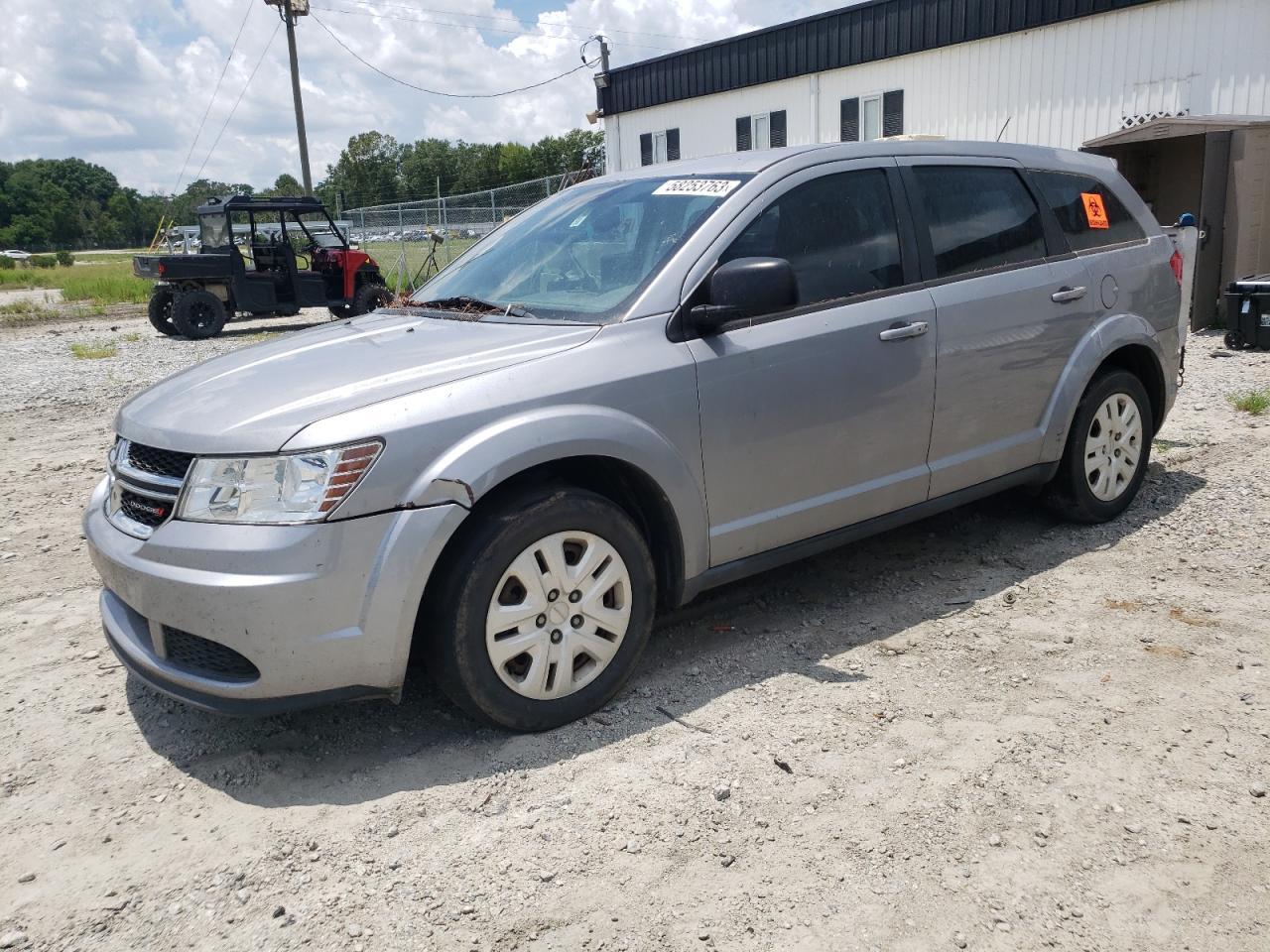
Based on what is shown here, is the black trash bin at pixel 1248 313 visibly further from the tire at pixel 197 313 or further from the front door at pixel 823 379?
the tire at pixel 197 313

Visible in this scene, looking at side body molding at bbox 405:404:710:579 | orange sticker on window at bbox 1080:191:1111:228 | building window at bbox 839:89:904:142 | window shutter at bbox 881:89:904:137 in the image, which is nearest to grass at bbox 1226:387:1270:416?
orange sticker on window at bbox 1080:191:1111:228

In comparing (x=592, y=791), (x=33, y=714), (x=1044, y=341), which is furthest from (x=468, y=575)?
(x=1044, y=341)

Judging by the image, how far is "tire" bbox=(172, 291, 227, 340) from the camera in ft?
53.1

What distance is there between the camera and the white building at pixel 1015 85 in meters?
11.7

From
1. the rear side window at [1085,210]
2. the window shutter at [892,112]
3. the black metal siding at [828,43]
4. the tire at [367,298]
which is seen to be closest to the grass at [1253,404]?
the rear side window at [1085,210]

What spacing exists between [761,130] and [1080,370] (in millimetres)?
18630

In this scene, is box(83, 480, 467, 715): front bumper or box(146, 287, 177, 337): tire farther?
box(146, 287, 177, 337): tire

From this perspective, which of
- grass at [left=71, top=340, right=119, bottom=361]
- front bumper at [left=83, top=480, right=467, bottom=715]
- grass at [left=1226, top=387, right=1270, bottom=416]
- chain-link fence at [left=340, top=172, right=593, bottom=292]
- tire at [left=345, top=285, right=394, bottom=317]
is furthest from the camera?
chain-link fence at [left=340, top=172, right=593, bottom=292]

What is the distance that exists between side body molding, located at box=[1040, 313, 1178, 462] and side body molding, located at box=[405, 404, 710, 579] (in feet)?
6.49

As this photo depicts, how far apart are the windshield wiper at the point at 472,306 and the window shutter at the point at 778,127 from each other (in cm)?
1847

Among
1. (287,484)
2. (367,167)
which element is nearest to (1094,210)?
(287,484)

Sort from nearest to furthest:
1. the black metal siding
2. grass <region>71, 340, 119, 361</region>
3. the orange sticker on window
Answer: the orange sticker on window, grass <region>71, 340, 119, 361</region>, the black metal siding

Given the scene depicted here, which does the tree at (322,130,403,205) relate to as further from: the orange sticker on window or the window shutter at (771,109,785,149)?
the orange sticker on window

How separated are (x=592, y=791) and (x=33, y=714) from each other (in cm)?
201
